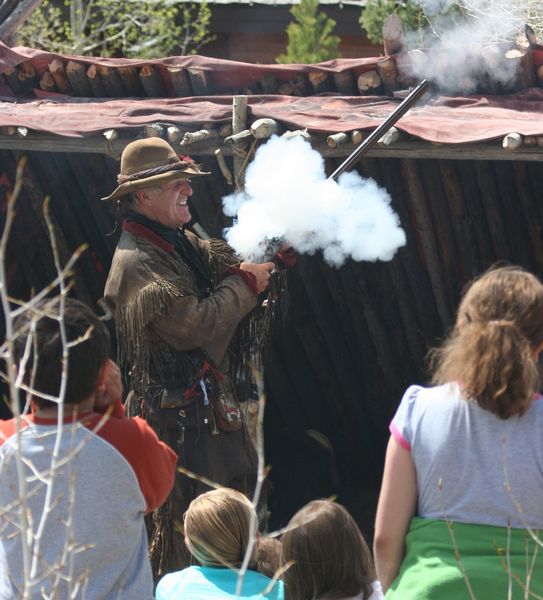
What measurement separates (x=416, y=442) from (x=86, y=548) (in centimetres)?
84

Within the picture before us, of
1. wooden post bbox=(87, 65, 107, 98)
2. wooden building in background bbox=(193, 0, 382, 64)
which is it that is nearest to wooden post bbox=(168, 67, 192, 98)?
wooden post bbox=(87, 65, 107, 98)

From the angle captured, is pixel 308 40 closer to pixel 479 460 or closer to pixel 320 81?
pixel 320 81

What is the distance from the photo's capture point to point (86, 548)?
2.64m

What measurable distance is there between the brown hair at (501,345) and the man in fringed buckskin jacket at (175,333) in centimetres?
177

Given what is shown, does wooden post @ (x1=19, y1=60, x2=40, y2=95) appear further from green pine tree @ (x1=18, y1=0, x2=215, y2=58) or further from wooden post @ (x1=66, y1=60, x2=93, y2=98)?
green pine tree @ (x1=18, y1=0, x2=215, y2=58)

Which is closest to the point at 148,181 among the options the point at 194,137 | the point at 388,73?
the point at 194,137

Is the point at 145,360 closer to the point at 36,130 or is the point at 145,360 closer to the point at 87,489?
the point at 36,130

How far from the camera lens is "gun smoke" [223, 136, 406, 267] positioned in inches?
177

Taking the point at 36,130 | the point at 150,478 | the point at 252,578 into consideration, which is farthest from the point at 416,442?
the point at 36,130

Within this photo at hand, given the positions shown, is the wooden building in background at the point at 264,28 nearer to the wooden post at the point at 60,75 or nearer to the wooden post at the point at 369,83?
the wooden post at the point at 60,75

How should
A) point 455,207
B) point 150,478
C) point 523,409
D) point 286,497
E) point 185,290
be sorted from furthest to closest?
point 286,497
point 455,207
point 185,290
point 150,478
point 523,409

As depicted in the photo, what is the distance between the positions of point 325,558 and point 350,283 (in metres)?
2.70

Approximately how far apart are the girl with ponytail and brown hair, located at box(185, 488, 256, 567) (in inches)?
32.4

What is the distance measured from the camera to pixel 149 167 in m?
4.39
